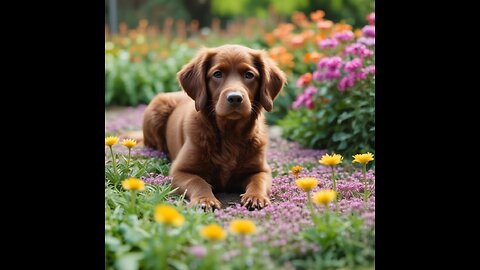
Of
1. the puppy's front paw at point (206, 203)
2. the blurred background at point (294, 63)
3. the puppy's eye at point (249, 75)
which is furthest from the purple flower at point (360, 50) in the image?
the puppy's front paw at point (206, 203)

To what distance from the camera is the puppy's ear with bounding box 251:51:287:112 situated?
13.3 feet

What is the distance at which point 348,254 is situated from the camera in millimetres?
2467

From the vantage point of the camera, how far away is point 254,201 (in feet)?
11.6

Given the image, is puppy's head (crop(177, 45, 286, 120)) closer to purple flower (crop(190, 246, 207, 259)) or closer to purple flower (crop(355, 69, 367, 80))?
purple flower (crop(355, 69, 367, 80))

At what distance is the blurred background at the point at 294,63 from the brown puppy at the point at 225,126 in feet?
4.75

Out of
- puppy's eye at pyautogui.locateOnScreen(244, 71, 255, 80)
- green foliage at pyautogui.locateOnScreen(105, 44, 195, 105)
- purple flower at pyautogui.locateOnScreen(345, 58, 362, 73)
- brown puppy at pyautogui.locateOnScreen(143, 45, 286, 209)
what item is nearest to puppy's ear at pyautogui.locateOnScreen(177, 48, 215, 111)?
brown puppy at pyautogui.locateOnScreen(143, 45, 286, 209)

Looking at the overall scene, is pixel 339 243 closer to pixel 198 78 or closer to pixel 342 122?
pixel 198 78

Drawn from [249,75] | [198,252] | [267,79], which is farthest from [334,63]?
[198,252]

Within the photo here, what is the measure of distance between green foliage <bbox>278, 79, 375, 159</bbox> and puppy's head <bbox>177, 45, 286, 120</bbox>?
1358 millimetres

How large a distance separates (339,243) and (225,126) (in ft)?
5.53

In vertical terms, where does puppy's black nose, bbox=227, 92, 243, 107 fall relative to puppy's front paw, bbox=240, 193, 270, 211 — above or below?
above

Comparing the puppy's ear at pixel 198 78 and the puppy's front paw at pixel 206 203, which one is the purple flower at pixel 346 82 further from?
the puppy's front paw at pixel 206 203

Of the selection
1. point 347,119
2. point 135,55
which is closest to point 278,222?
point 347,119
